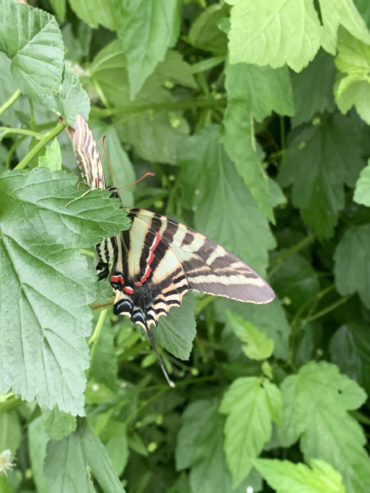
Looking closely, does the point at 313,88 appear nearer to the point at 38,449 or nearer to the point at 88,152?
the point at 88,152

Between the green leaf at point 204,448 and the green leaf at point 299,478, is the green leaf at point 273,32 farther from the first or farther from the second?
the green leaf at point 204,448

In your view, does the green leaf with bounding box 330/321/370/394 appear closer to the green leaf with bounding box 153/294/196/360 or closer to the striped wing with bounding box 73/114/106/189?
the green leaf with bounding box 153/294/196/360

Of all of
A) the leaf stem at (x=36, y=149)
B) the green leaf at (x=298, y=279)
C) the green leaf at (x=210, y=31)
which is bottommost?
the green leaf at (x=298, y=279)

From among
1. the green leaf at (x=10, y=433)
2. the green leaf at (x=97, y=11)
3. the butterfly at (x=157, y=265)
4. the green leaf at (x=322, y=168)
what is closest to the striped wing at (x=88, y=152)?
the butterfly at (x=157, y=265)

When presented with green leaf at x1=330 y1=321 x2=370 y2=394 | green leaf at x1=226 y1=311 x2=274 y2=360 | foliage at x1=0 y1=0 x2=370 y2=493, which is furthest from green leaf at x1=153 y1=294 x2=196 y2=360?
green leaf at x1=330 y1=321 x2=370 y2=394

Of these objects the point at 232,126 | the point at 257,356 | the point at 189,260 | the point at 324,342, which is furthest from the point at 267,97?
the point at 324,342

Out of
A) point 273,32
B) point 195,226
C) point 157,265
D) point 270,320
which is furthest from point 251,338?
point 273,32

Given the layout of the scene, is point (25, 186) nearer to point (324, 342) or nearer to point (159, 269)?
point (159, 269)
